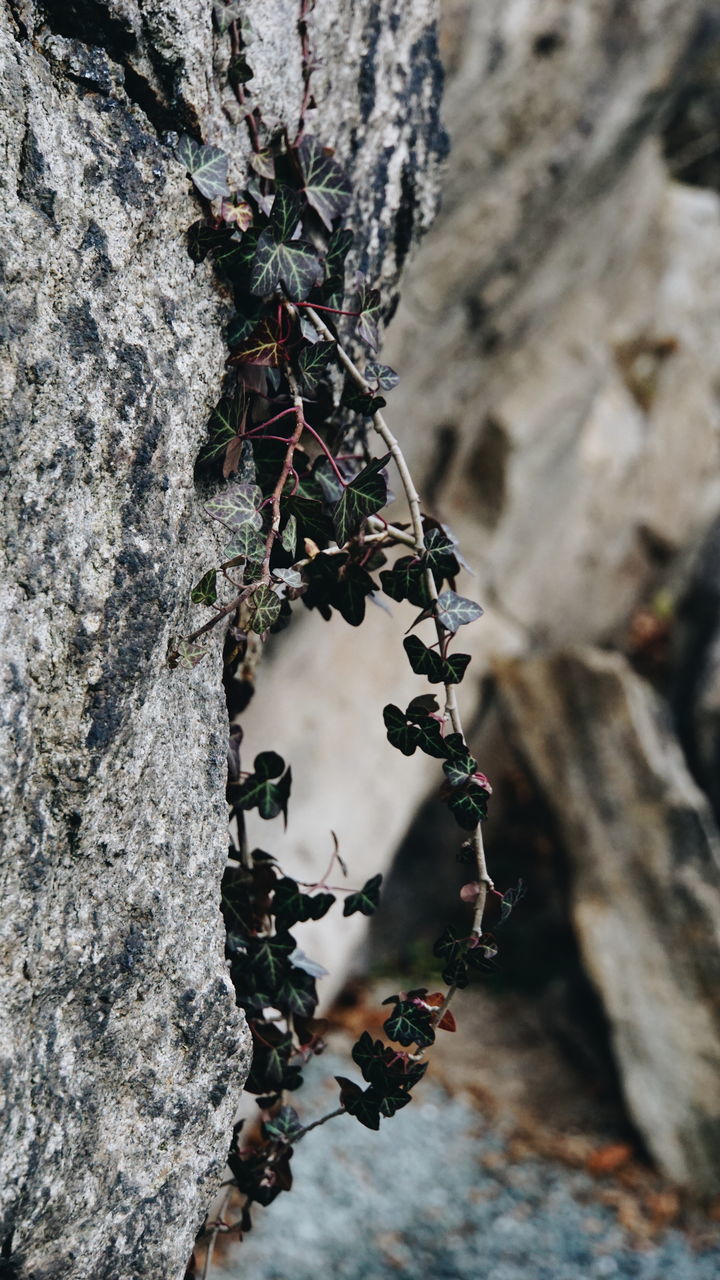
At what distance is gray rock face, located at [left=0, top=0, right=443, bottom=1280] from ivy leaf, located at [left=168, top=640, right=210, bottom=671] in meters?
0.02

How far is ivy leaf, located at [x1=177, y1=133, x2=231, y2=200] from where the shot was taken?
41.1 inches

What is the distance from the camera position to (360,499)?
1138 millimetres

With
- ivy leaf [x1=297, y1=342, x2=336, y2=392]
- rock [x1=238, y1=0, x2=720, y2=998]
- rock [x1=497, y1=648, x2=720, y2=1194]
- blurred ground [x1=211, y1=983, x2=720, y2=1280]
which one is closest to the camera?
ivy leaf [x1=297, y1=342, x2=336, y2=392]

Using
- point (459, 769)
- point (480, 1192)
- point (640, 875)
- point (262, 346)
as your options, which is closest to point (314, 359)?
point (262, 346)

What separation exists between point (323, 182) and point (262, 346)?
0.27 m

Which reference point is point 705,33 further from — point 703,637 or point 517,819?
point 517,819

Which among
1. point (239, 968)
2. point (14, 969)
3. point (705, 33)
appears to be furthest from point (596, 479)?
point (14, 969)

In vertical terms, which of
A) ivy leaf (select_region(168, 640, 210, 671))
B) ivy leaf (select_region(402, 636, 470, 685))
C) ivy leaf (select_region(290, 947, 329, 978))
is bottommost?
ivy leaf (select_region(290, 947, 329, 978))

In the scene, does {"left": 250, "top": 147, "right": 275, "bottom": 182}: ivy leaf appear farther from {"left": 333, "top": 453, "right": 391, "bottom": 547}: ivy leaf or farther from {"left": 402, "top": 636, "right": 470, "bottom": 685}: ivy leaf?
{"left": 402, "top": 636, "right": 470, "bottom": 685}: ivy leaf

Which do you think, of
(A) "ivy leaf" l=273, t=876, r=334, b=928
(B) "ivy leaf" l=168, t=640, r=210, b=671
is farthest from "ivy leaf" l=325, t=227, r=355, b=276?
(A) "ivy leaf" l=273, t=876, r=334, b=928

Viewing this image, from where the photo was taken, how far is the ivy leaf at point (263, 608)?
1.03 m

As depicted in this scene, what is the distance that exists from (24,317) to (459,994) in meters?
3.32

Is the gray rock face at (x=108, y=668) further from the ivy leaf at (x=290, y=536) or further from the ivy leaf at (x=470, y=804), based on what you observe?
the ivy leaf at (x=470, y=804)

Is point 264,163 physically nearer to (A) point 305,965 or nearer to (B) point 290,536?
(B) point 290,536
